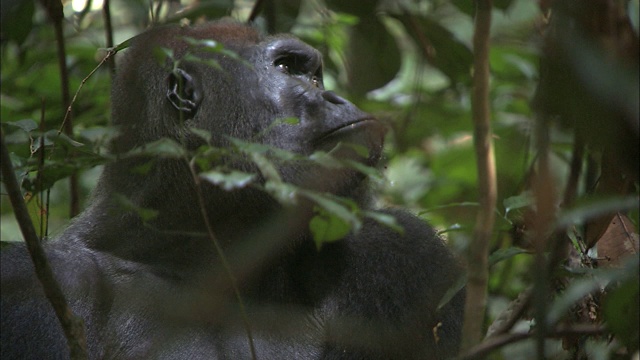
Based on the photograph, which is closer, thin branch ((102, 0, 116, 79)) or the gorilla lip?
the gorilla lip

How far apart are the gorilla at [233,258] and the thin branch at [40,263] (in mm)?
665

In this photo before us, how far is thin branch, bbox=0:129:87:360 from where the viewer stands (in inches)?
77.5

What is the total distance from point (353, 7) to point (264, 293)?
4.30 feet

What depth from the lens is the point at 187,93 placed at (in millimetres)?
3084

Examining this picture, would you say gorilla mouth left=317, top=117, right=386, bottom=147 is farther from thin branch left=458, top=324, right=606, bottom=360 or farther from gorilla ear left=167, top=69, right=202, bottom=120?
thin branch left=458, top=324, right=606, bottom=360

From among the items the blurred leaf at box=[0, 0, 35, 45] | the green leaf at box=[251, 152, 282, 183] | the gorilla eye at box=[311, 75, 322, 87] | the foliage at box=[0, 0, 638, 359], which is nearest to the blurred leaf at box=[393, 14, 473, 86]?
the foliage at box=[0, 0, 638, 359]

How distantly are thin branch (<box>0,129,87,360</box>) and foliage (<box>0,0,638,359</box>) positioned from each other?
16cm

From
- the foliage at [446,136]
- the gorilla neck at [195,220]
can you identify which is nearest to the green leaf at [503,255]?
the foliage at [446,136]

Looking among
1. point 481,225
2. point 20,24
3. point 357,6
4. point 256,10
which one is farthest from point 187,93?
point 481,225

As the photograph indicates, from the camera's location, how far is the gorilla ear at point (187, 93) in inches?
120

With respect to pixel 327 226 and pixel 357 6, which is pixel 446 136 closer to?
pixel 357 6

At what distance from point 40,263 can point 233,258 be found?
37.3 inches

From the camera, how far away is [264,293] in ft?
9.53

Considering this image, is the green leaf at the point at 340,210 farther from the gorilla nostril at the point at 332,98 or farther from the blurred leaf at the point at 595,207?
the gorilla nostril at the point at 332,98
